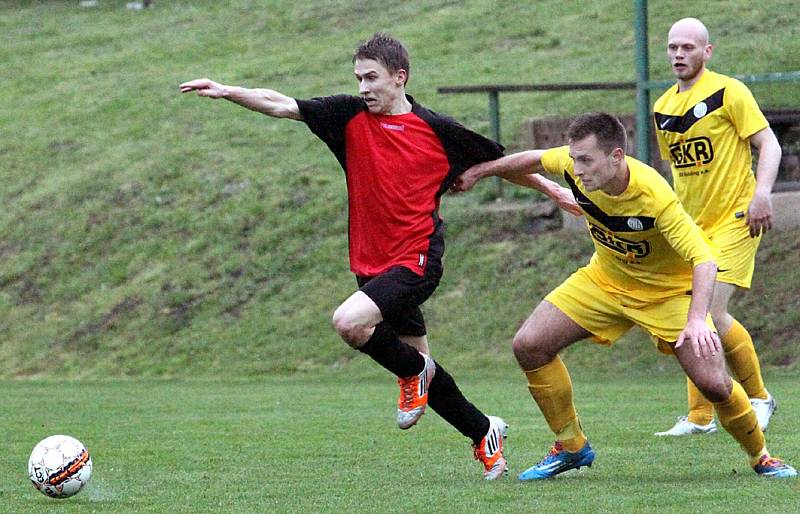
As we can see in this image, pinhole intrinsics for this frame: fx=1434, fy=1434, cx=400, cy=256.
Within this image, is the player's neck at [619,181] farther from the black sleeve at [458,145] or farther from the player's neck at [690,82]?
the player's neck at [690,82]

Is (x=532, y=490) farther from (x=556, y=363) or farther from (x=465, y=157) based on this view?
(x=465, y=157)

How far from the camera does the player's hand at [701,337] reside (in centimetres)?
603

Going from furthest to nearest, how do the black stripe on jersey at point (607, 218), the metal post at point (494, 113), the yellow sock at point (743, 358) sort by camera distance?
1. the metal post at point (494, 113)
2. the yellow sock at point (743, 358)
3. the black stripe on jersey at point (607, 218)

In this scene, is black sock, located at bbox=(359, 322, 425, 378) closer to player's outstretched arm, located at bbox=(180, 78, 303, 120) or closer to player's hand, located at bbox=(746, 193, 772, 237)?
player's outstretched arm, located at bbox=(180, 78, 303, 120)

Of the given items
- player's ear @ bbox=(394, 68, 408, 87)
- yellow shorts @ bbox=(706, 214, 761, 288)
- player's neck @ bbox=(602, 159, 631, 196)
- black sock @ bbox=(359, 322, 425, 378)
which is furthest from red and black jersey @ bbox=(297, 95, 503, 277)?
yellow shorts @ bbox=(706, 214, 761, 288)

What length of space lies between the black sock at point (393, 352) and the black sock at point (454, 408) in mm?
231

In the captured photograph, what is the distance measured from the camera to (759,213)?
771 cm

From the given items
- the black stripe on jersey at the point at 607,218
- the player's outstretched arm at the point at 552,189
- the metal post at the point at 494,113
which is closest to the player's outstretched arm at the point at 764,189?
the player's outstretched arm at the point at 552,189

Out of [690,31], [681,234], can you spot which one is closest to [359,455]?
[681,234]

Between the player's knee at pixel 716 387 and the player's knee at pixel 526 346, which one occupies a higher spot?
the player's knee at pixel 526 346

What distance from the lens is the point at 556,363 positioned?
22.6 ft

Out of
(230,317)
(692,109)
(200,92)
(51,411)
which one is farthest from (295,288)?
(200,92)

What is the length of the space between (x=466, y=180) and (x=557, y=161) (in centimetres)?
62

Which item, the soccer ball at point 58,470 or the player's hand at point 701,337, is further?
the soccer ball at point 58,470
